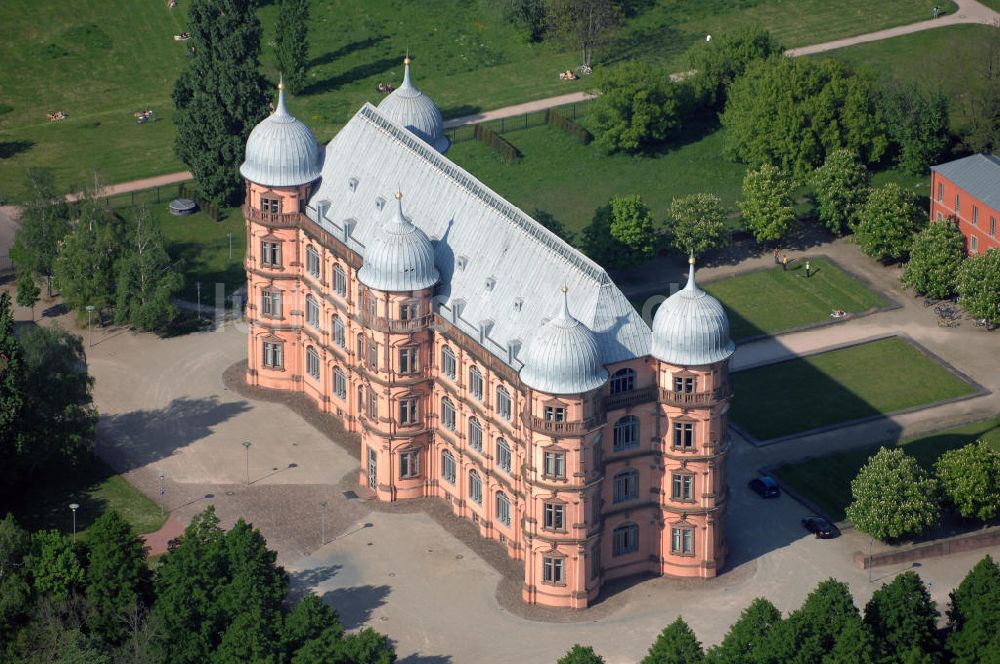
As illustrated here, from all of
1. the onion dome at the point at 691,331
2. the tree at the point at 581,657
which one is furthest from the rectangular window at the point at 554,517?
the tree at the point at 581,657

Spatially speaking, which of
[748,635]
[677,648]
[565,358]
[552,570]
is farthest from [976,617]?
[565,358]

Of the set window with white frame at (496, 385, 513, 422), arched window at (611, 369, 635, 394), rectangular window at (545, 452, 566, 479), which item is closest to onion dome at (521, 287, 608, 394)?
arched window at (611, 369, 635, 394)

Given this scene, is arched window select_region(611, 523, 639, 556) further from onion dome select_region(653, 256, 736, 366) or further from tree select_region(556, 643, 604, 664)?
tree select_region(556, 643, 604, 664)

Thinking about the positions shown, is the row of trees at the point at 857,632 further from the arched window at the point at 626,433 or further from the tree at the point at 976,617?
the arched window at the point at 626,433

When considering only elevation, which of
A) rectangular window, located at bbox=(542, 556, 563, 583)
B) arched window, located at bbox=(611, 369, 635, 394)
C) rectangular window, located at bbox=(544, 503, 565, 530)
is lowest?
rectangular window, located at bbox=(542, 556, 563, 583)

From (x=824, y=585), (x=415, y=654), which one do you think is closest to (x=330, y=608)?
(x=415, y=654)

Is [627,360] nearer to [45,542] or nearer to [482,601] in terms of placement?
[482,601]

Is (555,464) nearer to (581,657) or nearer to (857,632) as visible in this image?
(581,657)
